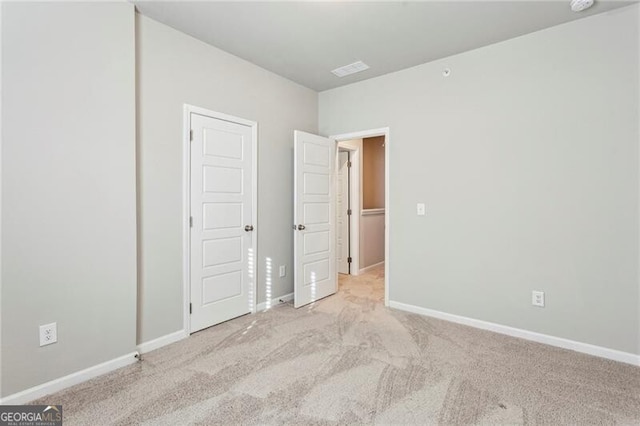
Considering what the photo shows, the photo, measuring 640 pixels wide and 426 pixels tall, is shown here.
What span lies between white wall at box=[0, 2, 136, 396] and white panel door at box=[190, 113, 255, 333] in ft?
1.97

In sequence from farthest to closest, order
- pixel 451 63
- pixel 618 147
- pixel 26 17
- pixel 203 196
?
pixel 451 63 → pixel 203 196 → pixel 618 147 → pixel 26 17

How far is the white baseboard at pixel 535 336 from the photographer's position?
8.03ft

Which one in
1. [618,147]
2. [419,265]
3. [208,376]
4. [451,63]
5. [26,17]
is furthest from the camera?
[419,265]

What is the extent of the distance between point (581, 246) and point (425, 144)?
1.63 m

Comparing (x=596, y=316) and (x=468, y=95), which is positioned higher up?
(x=468, y=95)

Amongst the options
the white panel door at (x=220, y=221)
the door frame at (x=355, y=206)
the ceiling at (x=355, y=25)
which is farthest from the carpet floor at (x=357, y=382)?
the ceiling at (x=355, y=25)

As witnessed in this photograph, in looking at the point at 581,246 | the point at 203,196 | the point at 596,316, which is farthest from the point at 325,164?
the point at 596,316

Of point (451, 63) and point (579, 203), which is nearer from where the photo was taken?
point (579, 203)

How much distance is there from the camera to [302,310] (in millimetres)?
3584

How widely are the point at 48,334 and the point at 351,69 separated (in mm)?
3471

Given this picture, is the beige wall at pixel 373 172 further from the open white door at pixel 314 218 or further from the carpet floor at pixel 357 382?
the carpet floor at pixel 357 382

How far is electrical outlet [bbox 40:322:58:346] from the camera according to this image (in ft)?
6.53

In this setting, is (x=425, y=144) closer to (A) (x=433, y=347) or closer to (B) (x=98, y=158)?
(A) (x=433, y=347)

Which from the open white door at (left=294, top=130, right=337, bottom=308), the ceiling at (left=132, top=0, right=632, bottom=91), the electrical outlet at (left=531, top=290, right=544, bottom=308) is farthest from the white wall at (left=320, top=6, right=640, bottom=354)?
the open white door at (left=294, top=130, right=337, bottom=308)
